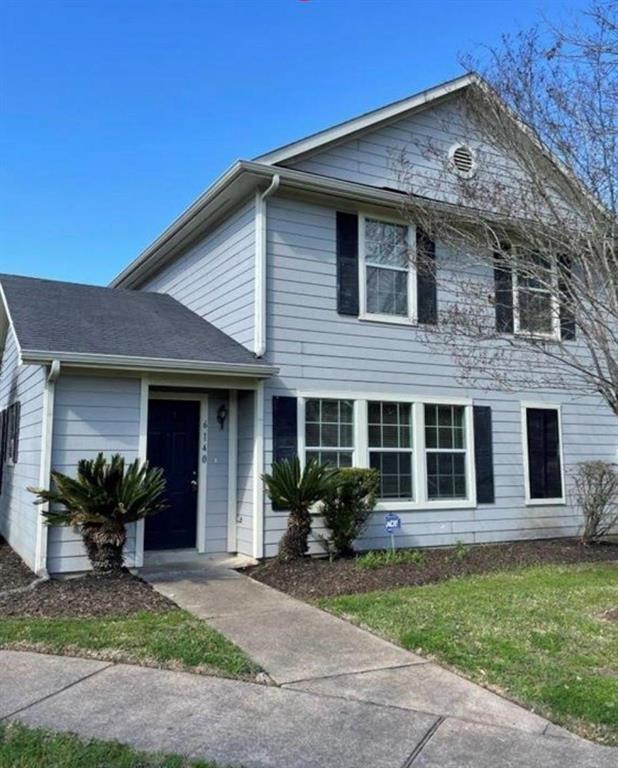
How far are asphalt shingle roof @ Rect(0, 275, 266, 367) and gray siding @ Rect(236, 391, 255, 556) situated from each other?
75 cm

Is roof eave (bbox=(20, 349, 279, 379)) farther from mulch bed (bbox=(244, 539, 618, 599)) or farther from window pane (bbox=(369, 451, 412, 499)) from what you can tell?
mulch bed (bbox=(244, 539, 618, 599))

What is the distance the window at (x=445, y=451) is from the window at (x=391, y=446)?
0.36 metres

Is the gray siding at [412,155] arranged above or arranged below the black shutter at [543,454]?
above

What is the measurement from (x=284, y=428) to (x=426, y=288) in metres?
3.29

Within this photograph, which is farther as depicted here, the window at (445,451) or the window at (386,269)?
the window at (445,451)

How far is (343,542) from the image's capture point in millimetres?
8422

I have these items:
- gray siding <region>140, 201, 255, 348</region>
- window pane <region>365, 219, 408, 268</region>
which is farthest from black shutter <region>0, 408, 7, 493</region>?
window pane <region>365, 219, 408, 268</region>

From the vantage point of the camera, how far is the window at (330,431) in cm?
891

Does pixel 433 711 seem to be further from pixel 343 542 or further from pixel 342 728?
pixel 343 542

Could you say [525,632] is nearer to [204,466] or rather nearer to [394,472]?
[394,472]

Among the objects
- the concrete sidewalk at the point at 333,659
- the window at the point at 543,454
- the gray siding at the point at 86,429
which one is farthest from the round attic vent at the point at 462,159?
the concrete sidewalk at the point at 333,659

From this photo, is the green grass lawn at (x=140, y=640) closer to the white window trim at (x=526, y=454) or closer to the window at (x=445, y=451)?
the window at (x=445, y=451)

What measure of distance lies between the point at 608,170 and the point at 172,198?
13.4m

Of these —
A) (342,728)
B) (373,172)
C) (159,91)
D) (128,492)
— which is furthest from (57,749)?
(159,91)
